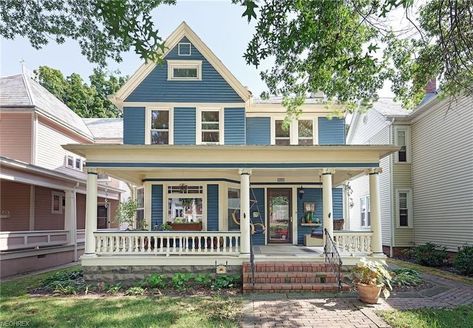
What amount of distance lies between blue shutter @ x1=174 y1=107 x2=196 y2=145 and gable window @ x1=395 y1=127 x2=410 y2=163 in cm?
1001

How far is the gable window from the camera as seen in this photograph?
17.7 m

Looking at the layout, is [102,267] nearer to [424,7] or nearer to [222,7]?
[222,7]

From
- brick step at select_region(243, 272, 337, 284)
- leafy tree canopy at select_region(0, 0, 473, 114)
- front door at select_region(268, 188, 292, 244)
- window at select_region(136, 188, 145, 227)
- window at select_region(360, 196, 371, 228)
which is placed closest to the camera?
leafy tree canopy at select_region(0, 0, 473, 114)

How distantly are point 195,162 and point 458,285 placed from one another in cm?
821

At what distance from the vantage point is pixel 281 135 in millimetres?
14812

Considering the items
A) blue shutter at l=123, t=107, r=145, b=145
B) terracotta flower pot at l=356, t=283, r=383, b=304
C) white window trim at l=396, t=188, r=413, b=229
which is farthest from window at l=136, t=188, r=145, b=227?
white window trim at l=396, t=188, r=413, b=229

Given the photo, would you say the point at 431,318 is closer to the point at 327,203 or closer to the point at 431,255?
the point at 327,203

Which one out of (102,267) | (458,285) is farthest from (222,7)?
(458,285)

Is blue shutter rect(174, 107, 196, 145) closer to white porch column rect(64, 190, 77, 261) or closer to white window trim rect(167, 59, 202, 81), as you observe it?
white window trim rect(167, 59, 202, 81)

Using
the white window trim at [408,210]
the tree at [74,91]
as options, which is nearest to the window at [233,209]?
the white window trim at [408,210]

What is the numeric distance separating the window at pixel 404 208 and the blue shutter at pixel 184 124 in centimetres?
1041

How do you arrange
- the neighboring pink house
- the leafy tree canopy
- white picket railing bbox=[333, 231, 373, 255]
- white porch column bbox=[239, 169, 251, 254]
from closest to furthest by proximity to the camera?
the leafy tree canopy < white porch column bbox=[239, 169, 251, 254] < white picket railing bbox=[333, 231, 373, 255] < the neighboring pink house

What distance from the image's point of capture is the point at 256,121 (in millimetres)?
14836

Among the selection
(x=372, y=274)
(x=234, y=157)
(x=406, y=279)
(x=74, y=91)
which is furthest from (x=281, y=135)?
(x=74, y=91)
